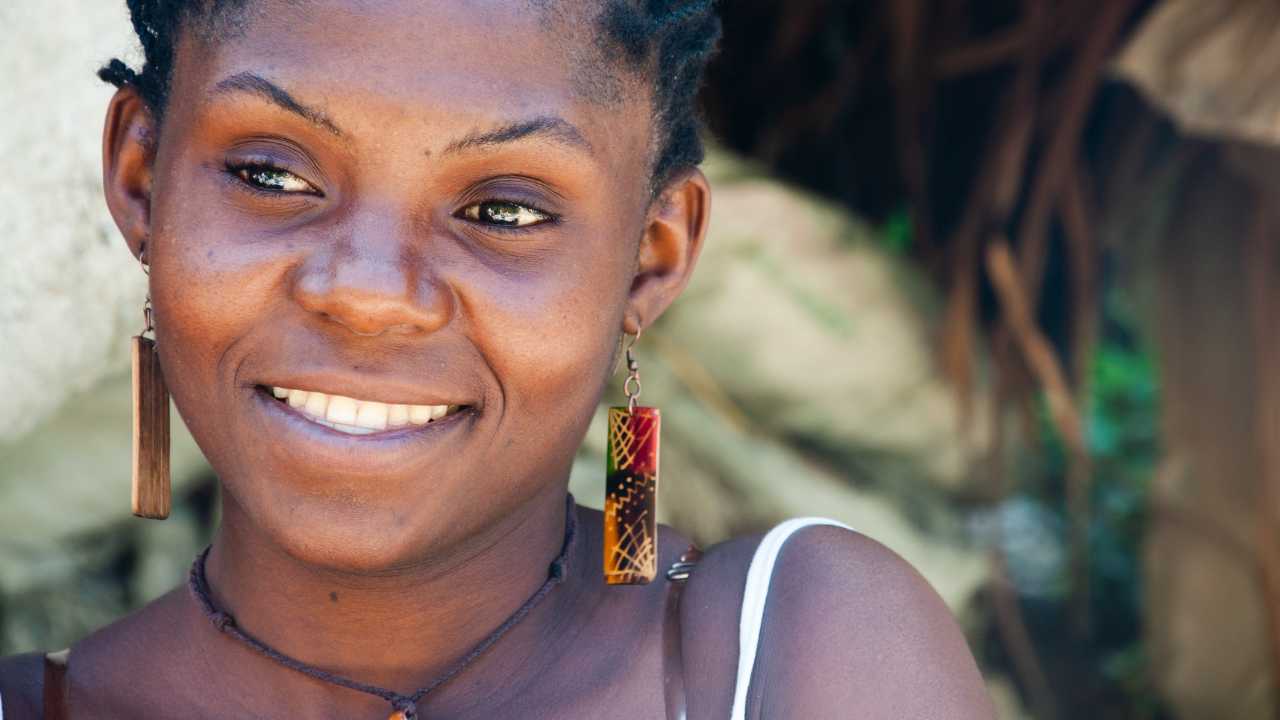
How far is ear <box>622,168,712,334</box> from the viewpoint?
6.04 feet

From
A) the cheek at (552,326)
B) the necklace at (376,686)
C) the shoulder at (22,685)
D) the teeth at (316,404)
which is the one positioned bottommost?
the shoulder at (22,685)

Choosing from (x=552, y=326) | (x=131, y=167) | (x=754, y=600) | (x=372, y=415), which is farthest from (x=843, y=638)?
(x=131, y=167)

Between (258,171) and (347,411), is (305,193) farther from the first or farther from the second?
(347,411)

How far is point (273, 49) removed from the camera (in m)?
1.57

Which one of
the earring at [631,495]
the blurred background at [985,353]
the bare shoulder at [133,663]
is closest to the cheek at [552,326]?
the earring at [631,495]

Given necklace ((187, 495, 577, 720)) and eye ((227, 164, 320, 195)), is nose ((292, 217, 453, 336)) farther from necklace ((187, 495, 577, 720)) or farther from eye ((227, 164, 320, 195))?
necklace ((187, 495, 577, 720))

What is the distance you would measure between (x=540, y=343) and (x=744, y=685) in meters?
0.47

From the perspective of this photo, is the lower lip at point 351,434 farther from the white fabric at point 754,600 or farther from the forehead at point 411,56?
the white fabric at point 754,600

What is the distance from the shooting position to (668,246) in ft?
6.15

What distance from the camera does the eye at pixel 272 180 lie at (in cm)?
159

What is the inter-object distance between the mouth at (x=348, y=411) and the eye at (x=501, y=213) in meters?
0.22

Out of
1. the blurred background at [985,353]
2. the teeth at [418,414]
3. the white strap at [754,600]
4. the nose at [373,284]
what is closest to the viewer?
the nose at [373,284]

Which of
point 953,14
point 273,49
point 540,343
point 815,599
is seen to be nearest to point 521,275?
point 540,343

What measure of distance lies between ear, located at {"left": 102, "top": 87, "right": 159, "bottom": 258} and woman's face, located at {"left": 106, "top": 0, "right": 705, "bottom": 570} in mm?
103
